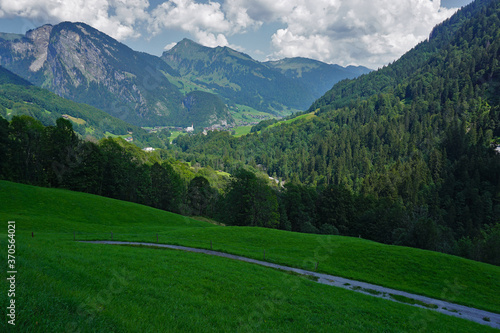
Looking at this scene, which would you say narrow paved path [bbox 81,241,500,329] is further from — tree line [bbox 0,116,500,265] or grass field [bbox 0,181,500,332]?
tree line [bbox 0,116,500,265]

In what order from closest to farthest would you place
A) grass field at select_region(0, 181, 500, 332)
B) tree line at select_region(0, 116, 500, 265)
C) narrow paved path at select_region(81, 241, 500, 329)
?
1. grass field at select_region(0, 181, 500, 332)
2. narrow paved path at select_region(81, 241, 500, 329)
3. tree line at select_region(0, 116, 500, 265)

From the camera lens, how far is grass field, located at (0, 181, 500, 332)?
973 centimetres

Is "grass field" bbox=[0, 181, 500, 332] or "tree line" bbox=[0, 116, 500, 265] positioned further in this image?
"tree line" bbox=[0, 116, 500, 265]

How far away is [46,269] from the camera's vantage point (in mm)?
12898

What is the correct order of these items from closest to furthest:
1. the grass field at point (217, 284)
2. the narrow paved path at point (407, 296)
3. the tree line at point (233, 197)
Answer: the grass field at point (217, 284) → the narrow paved path at point (407, 296) → the tree line at point (233, 197)

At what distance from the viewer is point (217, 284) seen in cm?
1925

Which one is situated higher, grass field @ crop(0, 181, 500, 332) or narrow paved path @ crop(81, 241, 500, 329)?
grass field @ crop(0, 181, 500, 332)

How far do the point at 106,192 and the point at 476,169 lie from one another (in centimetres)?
17570

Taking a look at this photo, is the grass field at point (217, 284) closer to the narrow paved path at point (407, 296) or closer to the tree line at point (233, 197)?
the narrow paved path at point (407, 296)

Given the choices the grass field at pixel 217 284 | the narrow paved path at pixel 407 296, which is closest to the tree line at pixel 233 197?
the grass field at pixel 217 284

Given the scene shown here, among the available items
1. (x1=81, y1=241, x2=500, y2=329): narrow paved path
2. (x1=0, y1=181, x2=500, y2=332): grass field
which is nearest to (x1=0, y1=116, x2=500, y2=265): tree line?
(x1=0, y1=181, x2=500, y2=332): grass field

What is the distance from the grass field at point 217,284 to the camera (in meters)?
9.73

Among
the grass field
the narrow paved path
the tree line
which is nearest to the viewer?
the grass field

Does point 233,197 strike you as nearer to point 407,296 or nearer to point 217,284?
point 407,296
